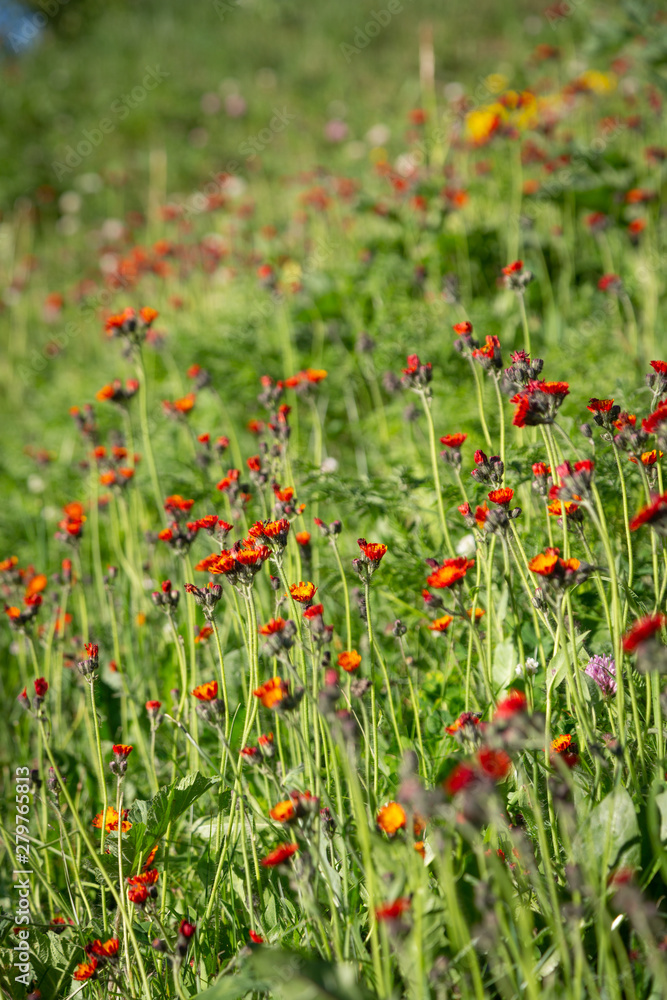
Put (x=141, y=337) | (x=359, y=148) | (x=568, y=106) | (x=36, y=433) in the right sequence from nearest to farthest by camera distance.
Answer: (x=141, y=337) < (x=36, y=433) < (x=568, y=106) < (x=359, y=148)

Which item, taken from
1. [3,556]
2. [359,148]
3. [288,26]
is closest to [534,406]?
[3,556]

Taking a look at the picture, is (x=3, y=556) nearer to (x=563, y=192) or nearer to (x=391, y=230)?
(x=391, y=230)

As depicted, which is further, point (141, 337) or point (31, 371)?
point (31, 371)

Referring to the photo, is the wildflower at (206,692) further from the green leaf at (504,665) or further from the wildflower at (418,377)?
the wildflower at (418,377)

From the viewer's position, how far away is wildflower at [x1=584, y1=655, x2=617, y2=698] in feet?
4.76

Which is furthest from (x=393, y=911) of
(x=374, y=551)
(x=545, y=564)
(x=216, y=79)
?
(x=216, y=79)

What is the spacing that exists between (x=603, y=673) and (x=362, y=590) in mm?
558

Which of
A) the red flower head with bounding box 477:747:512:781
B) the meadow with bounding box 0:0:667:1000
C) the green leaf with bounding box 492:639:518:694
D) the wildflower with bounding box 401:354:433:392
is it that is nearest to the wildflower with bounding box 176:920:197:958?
the meadow with bounding box 0:0:667:1000

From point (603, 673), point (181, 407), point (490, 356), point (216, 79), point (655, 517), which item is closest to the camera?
point (655, 517)

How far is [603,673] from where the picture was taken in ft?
4.85

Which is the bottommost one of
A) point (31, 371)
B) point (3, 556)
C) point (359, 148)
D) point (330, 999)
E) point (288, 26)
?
point (330, 999)

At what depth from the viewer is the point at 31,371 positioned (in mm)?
5316

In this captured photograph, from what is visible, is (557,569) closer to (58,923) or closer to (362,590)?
(362,590)

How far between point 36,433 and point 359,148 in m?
4.77
